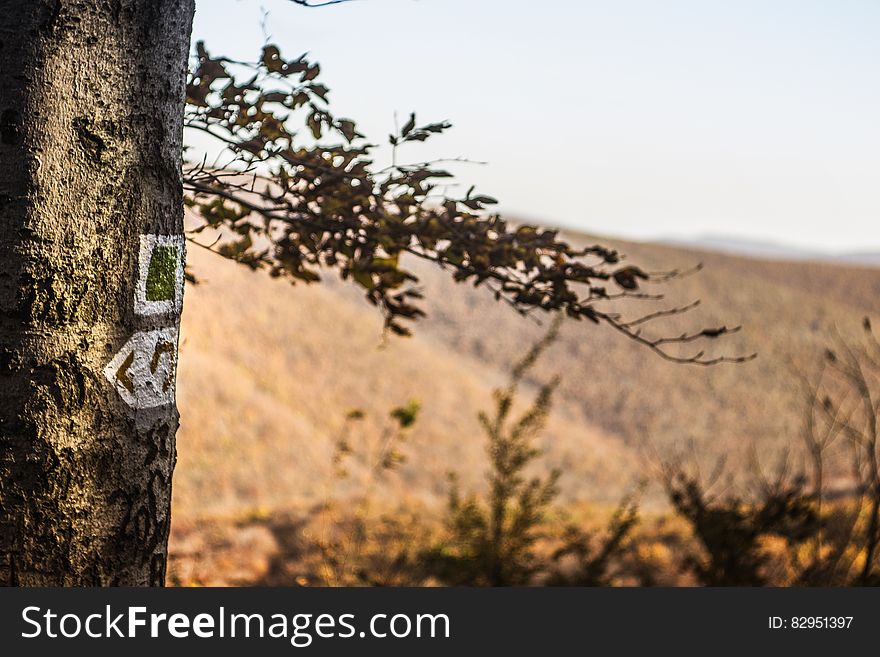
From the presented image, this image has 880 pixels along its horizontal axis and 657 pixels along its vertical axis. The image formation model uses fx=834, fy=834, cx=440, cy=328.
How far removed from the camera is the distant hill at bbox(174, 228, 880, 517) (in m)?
13.8

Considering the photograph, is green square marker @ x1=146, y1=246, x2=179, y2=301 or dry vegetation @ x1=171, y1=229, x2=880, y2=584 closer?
green square marker @ x1=146, y1=246, x2=179, y2=301

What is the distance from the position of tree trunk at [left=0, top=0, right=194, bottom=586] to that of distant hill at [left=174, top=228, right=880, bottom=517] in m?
7.54

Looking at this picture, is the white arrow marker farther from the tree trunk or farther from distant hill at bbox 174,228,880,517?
distant hill at bbox 174,228,880,517

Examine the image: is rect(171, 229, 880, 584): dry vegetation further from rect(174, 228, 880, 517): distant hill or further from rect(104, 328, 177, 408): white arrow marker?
rect(104, 328, 177, 408): white arrow marker

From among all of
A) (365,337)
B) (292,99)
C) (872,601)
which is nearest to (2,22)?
(292,99)

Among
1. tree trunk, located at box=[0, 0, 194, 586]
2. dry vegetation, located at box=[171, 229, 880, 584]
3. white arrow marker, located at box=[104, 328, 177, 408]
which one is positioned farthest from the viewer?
dry vegetation, located at box=[171, 229, 880, 584]

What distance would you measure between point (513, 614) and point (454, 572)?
4343 millimetres

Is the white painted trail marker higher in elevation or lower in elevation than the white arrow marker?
higher

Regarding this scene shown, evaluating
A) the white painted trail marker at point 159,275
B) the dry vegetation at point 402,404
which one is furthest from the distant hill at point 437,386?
the white painted trail marker at point 159,275

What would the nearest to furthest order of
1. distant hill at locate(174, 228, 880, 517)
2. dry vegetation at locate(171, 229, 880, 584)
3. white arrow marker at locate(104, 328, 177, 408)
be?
white arrow marker at locate(104, 328, 177, 408) < dry vegetation at locate(171, 229, 880, 584) < distant hill at locate(174, 228, 880, 517)

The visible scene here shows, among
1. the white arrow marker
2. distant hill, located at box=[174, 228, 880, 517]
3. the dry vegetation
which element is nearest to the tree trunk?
the white arrow marker

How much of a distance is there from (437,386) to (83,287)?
58.9ft

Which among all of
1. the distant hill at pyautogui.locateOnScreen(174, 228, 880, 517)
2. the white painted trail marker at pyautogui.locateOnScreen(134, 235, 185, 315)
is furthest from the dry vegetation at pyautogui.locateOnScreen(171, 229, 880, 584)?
the white painted trail marker at pyautogui.locateOnScreen(134, 235, 185, 315)

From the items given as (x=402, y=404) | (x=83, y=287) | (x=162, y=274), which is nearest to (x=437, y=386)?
(x=402, y=404)
